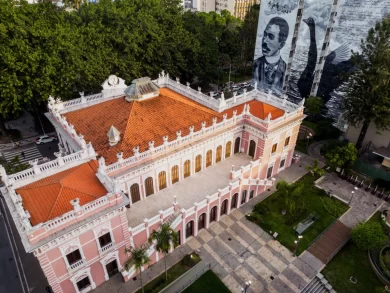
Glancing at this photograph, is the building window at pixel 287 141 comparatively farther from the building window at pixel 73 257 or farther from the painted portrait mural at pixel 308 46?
the building window at pixel 73 257

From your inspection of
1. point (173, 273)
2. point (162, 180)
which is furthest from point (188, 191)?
point (173, 273)

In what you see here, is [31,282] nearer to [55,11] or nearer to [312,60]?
[55,11]

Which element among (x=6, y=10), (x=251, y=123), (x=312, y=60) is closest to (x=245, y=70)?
(x=312, y=60)

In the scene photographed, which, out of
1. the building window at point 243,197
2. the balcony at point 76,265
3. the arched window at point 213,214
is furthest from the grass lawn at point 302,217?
the balcony at point 76,265

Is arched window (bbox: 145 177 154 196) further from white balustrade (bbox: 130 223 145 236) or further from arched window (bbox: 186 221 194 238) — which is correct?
arched window (bbox: 186 221 194 238)

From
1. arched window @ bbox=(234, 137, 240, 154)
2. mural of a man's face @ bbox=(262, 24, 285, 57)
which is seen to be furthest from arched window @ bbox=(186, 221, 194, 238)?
mural of a man's face @ bbox=(262, 24, 285, 57)

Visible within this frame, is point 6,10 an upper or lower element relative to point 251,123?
upper

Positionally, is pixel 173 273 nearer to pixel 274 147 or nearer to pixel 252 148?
pixel 252 148
